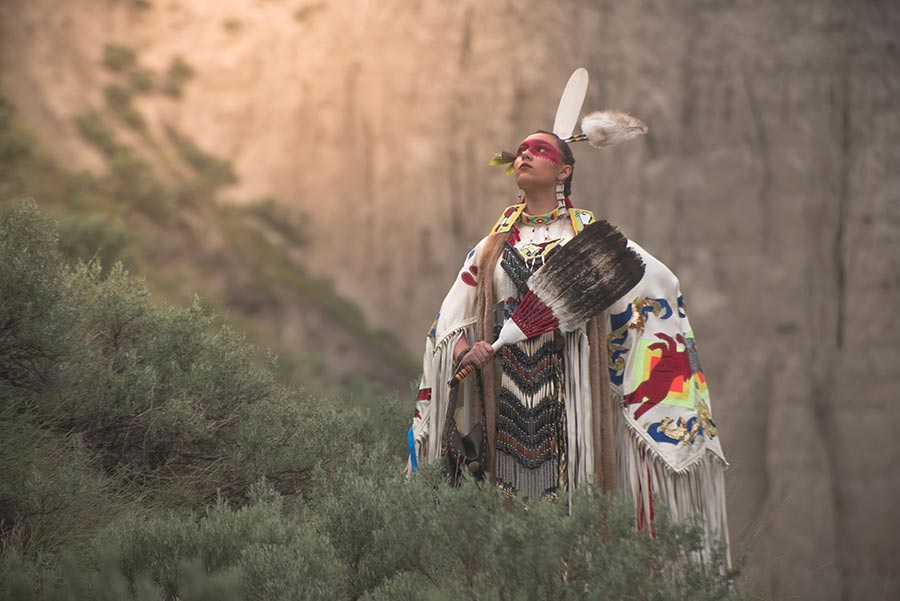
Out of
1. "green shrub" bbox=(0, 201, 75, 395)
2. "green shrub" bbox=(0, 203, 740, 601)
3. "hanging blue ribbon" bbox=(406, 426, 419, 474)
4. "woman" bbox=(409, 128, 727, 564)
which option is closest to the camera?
"green shrub" bbox=(0, 203, 740, 601)

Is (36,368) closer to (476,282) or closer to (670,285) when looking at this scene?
(476,282)

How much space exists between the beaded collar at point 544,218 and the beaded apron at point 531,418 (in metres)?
0.26

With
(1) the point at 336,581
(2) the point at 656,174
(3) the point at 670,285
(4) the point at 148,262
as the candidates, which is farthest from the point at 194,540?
(2) the point at 656,174

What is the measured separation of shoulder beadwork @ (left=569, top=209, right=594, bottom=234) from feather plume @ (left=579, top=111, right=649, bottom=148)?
1.03 feet

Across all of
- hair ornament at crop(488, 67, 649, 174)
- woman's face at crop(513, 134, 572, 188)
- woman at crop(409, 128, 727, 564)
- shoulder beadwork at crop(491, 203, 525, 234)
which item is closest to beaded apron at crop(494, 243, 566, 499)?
woman at crop(409, 128, 727, 564)

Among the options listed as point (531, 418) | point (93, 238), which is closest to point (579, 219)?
point (531, 418)

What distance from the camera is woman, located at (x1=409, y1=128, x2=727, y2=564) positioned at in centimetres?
327

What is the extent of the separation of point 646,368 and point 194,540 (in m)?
1.58

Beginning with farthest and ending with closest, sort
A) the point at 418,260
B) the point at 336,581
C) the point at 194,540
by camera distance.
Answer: the point at 418,260 → the point at 194,540 → the point at 336,581

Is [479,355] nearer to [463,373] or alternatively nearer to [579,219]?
[463,373]

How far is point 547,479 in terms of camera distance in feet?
10.8

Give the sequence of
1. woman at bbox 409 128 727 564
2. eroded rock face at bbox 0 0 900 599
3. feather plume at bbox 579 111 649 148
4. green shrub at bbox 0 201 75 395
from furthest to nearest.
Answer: eroded rock face at bbox 0 0 900 599 < feather plume at bbox 579 111 649 148 < green shrub at bbox 0 201 75 395 < woman at bbox 409 128 727 564

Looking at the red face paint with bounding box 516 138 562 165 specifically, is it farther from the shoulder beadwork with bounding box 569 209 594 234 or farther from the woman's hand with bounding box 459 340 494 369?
the woman's hand with bounding box 459 340 494 369

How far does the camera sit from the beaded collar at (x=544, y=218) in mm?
3643
